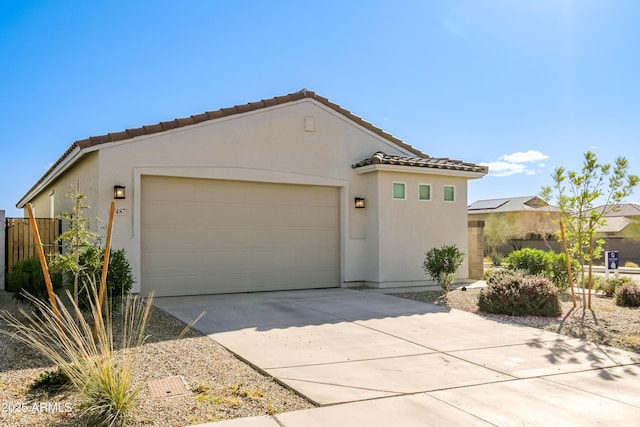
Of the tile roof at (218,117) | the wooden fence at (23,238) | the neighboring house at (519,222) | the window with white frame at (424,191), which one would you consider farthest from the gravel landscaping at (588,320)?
A: the neighboring house at (519,222)

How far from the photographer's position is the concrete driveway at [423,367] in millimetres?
4207

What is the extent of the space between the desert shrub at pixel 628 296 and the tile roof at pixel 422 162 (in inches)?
196

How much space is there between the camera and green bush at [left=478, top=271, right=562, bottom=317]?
9.18 meters

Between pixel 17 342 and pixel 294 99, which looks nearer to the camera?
pixel 17 342

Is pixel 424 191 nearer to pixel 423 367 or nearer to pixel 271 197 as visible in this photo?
pixel 271 197

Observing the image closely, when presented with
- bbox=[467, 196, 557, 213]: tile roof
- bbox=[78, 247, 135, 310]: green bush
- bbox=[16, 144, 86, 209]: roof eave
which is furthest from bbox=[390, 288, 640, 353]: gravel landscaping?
bbox=[467, 196, 557, 213]: tile roof

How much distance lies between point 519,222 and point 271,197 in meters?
26.2

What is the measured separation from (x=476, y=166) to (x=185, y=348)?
10840 millimetres

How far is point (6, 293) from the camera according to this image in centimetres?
1141

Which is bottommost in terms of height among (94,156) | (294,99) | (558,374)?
(558,374)

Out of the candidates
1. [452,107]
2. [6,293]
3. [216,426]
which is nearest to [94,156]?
[6,293]

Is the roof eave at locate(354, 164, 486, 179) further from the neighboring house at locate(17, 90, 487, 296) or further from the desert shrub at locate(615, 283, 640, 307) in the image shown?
the desert shrub at locate(615, 283, 640, 307)

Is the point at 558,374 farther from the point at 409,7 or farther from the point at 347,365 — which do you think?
the point at 409,7

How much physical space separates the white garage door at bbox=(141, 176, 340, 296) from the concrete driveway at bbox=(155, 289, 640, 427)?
75.0 inches
